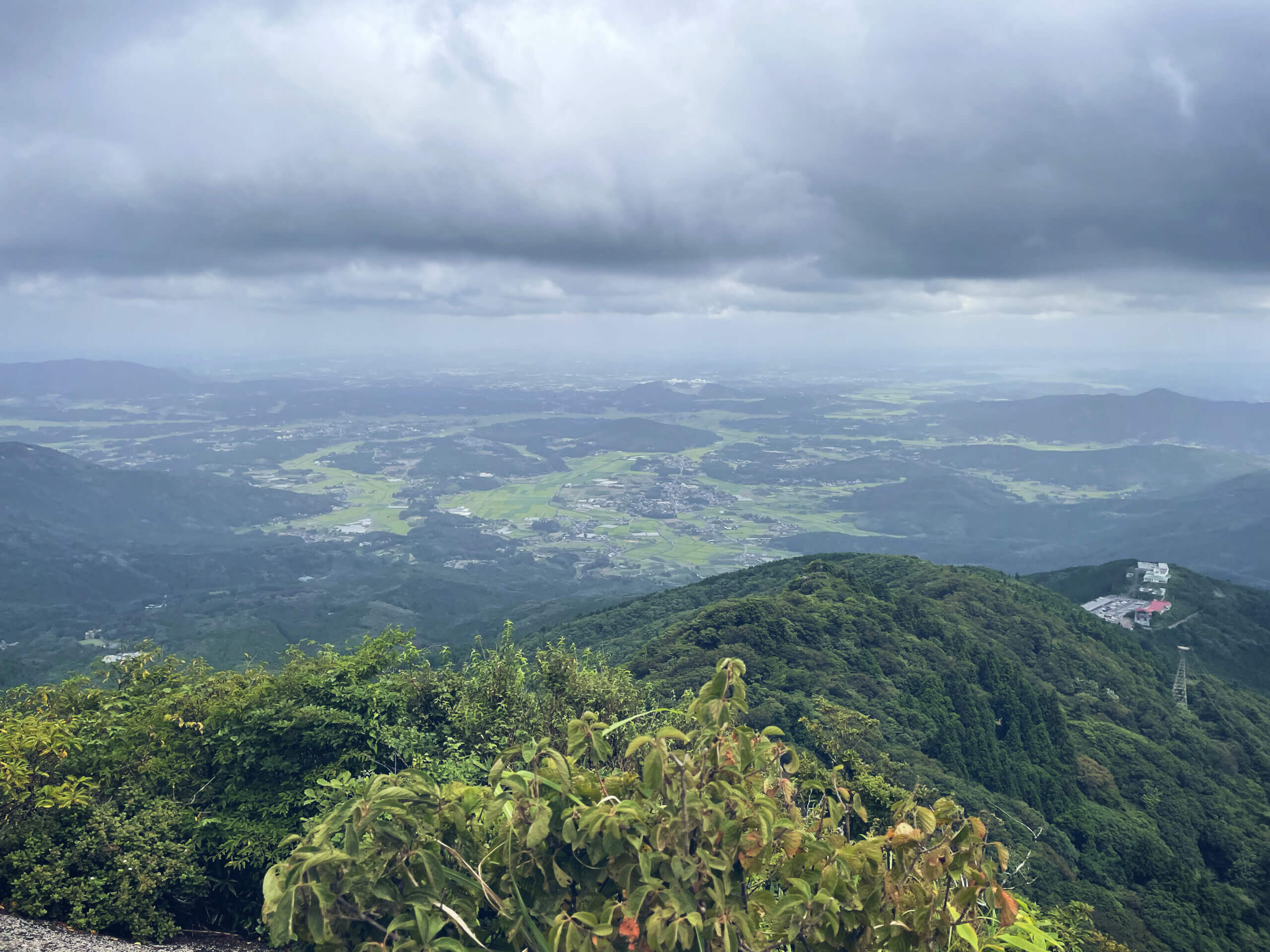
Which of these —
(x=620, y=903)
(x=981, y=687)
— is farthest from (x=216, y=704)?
(x=981, y=687)

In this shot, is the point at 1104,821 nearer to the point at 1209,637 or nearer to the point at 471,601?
the point at 1209,637

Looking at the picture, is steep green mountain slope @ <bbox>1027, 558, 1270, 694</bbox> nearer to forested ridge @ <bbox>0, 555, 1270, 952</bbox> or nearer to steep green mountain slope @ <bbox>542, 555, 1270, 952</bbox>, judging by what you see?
forested ridge @ <bbox>0, 555, 1270, 952</bbox>

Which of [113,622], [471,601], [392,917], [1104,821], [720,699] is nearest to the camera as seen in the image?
[392,917]

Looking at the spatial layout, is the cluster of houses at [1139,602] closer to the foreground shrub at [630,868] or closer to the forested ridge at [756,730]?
the forested ridge at [756,730]

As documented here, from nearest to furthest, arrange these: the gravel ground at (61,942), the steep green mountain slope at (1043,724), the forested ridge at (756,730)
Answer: the gravel ground at (61,942) < the forested ridge at (756,730) < the steep green mountain slope at (1043,724)

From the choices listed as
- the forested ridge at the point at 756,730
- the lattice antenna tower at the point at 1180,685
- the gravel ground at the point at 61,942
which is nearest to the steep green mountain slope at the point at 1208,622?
the lattice antenna tower at the point at 1180,685

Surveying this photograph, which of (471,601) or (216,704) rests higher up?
(216,704)

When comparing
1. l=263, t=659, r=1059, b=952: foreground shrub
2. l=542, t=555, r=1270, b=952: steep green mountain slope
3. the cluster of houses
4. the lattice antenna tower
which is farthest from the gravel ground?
the cluster of houses
